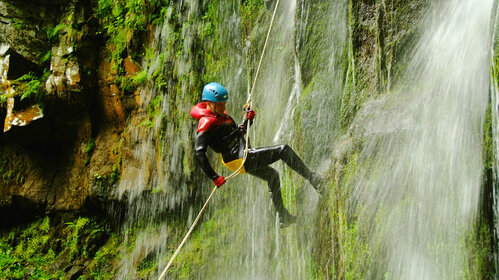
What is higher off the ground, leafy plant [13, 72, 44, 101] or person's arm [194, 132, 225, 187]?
leafy plant [13, 72, 44, 101]

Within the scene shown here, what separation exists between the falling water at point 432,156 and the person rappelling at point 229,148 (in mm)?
907

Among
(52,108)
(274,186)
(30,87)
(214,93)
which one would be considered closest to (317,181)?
(274,186)

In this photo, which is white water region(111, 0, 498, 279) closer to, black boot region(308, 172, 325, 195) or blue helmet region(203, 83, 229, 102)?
black boot region(308, 172, 325, 195)

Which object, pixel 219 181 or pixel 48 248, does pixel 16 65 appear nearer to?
pixel 48 248

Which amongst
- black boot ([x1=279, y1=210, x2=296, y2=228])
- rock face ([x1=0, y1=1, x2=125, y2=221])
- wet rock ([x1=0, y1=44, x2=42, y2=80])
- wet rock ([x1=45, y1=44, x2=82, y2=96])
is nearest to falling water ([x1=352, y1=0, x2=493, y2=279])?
black boot ([x1=279, y1=210, x2=296, y2=228])

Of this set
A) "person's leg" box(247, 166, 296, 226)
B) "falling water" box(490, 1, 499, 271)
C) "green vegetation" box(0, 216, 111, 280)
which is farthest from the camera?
"green vegetation" box(0, 216, 111, 280)

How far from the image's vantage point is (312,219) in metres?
5.37

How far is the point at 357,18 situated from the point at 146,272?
7381 millimetres

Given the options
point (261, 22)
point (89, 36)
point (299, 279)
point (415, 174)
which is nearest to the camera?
point (415, 174)

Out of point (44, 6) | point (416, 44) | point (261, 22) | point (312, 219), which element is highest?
point (44, 6)

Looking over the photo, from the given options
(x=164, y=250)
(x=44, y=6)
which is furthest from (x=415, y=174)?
(x=44, y=6)

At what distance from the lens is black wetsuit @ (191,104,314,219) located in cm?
493

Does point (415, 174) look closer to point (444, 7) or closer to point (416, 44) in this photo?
point (416, 44)

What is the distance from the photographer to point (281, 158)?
5066 mm
